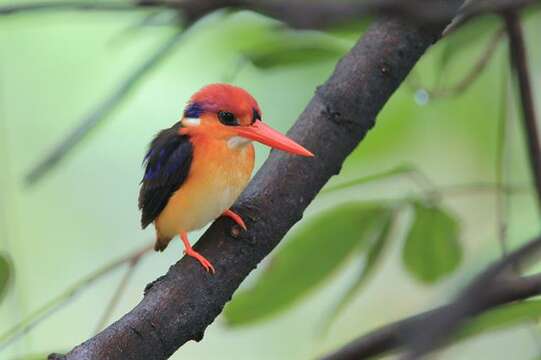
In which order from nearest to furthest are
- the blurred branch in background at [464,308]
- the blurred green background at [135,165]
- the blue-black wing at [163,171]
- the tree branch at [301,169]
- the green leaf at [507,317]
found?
the blurred branch in background at [464,308] → the green leaf at [507,317] → the tree branch at [301,169] → the blue-black wing at [163,171] → the blurred green background at [135,165]

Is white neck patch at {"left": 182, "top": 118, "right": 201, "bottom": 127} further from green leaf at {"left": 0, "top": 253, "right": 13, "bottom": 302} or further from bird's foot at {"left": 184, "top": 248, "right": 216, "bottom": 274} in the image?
green leaf at {"left": 0, "top": 253, "right": 13, "bottom": 302}

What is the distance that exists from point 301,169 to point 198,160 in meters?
0.22

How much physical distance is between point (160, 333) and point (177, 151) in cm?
34

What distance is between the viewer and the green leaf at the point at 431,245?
0.86m

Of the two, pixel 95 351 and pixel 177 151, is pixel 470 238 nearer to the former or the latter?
pixel 177 151

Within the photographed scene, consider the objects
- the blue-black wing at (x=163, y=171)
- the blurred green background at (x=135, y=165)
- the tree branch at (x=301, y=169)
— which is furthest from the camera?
the blurred green background at (x=135, y=165)

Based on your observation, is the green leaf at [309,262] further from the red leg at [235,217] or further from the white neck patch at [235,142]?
the white neck patch at [235,142]

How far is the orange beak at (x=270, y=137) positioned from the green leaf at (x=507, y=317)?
24 centimetres

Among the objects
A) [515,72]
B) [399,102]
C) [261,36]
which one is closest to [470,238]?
[399,102]

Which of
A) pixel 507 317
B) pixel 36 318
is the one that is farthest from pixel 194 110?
pixel 507 317

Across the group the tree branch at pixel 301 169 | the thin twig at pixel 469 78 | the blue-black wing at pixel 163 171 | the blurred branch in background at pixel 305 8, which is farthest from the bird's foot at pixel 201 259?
the blurred branch in background at pixel 305 8

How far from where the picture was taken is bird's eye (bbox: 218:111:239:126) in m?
0.97

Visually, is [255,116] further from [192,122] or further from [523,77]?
[523,77]

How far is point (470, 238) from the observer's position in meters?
1.92
